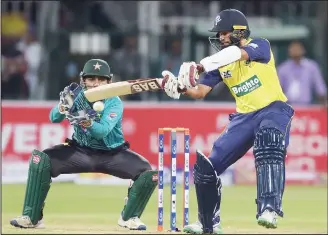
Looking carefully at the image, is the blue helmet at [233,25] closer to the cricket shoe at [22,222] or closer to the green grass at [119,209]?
the green grass at [119,209]

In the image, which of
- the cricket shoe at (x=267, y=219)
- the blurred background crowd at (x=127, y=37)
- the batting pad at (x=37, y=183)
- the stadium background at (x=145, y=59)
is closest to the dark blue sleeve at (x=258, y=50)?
the cricket shoe at (x=267, y=219)

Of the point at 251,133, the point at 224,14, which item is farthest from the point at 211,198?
the point at 224,14

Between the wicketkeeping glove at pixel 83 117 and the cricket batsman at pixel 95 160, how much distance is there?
0.40 feet

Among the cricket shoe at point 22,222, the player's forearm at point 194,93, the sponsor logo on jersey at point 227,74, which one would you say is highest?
the sponsor logo on jersey at point 227,74

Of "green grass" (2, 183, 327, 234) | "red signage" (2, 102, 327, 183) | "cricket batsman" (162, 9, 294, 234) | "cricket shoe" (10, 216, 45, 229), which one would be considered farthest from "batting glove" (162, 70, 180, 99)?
"red signage" (2, 102, 327, 183)

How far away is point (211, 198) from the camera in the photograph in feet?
34.6

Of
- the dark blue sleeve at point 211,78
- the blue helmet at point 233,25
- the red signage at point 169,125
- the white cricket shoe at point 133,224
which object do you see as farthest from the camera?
the red signage at point 169,125

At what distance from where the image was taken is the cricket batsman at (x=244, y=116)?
389 inches

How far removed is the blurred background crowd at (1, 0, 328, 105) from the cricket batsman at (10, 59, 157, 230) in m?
7.14

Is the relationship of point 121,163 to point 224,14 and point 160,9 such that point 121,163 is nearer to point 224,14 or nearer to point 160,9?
point 224,14

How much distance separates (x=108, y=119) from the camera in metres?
10.9

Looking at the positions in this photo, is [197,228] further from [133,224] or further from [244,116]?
[244,116]

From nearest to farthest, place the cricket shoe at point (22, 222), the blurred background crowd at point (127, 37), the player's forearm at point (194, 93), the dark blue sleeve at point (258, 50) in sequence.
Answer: the dark blue sleeve at point (258, 50) → the player's forearm at point (194, 93) → the cricket shoe at point (22, 222) → the blurred background crowd at point (127, 37)

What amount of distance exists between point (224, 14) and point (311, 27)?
943cm
